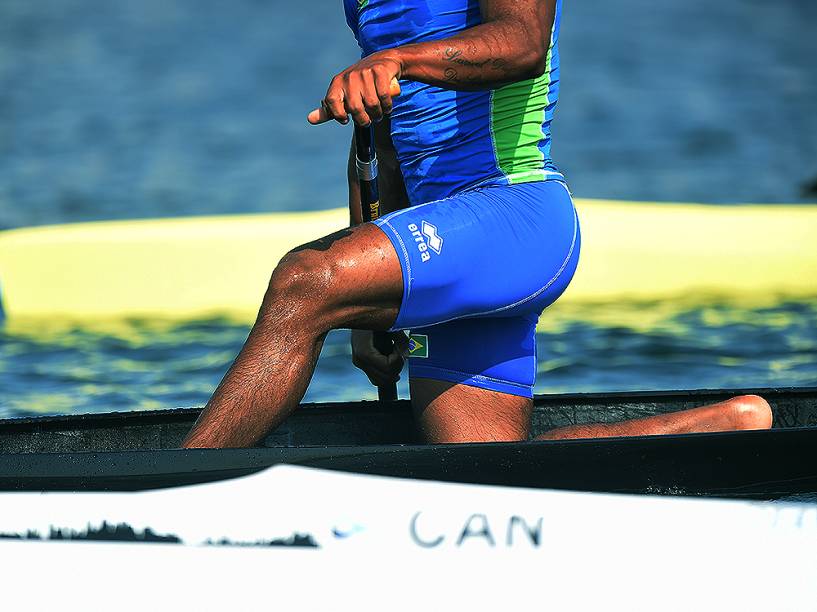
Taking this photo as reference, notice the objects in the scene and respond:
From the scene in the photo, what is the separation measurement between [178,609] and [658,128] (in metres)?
13.3

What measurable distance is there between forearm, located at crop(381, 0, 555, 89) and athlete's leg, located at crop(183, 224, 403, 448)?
0.28 m

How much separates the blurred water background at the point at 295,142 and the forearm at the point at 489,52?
3.31 metres

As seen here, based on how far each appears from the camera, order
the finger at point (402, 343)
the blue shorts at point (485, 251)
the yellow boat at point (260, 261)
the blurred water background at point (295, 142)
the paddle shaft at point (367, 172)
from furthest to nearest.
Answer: the yellow boat at point (260, 261) → the blurred water background at point (295, 142) → the finger at point (402, 343) → the paddle shaft at point (367, 172) → the blue shorts at point (485, 251)

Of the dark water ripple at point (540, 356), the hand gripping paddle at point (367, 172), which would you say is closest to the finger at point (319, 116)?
the hand gripping paddle at point (367, 172)

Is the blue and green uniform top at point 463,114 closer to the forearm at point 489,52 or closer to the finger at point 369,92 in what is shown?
→ the forearm at point 489,52

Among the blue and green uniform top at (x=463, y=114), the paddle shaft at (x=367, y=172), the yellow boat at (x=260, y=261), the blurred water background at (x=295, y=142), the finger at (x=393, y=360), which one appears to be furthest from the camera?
the yellow boat at (x=260, y=261)

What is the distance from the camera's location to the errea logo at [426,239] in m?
2.19

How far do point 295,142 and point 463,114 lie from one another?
41.1 feet

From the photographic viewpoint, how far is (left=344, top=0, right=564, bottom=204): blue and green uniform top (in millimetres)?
2416

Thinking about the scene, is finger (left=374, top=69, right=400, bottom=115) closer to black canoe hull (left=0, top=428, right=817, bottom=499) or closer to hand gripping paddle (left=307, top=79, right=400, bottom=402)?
hand gripping paddle (left=307, top=79, right=400, bottom=402)

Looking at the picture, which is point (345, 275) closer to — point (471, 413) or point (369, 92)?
point (369, 92)

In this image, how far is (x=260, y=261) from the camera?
7.13 m

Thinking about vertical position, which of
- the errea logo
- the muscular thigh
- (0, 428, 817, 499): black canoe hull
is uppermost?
the errea logo

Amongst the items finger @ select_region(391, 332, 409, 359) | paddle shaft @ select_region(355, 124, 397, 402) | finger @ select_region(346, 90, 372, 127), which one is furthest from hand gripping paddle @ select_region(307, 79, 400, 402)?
finger @ select_region(346, 90, 372, 127)
